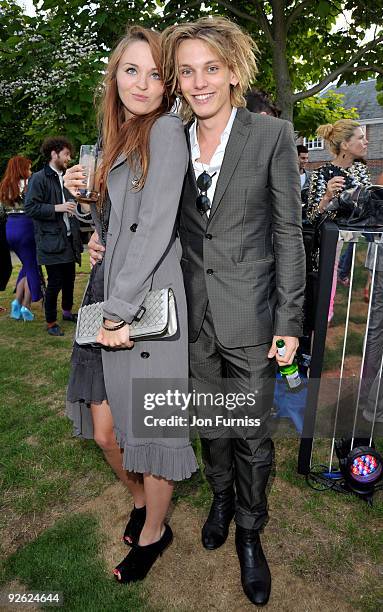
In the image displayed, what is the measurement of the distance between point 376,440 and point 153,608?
1983mm

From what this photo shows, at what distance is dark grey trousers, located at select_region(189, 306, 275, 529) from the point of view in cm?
220

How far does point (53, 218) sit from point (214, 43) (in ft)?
14.1

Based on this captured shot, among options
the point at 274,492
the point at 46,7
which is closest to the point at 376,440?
the point at 274,492

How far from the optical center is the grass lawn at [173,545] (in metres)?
2.19

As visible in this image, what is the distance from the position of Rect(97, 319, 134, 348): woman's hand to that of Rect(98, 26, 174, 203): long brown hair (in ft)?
1.85

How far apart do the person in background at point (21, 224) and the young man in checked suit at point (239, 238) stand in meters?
4.77

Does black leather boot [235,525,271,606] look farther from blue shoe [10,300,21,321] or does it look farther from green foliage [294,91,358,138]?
green foliage [294,91,358,138]

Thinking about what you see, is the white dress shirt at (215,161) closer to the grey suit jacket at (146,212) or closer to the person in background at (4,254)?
the grey suit jacket at (146,212)

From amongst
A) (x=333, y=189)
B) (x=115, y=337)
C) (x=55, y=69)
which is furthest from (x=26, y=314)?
(x=115, y=337)

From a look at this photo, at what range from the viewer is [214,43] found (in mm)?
1943

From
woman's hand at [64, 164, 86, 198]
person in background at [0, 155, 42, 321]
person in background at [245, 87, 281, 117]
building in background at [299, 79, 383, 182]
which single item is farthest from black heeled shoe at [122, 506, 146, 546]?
building in background at [299, 79, 383, 182]

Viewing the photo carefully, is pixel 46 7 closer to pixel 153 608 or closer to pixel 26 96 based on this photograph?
pixel 26 96

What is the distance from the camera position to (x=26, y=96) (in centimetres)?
587

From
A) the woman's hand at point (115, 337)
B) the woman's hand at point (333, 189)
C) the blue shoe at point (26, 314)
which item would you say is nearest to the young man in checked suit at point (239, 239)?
the woman's hand at point (115, 337)
